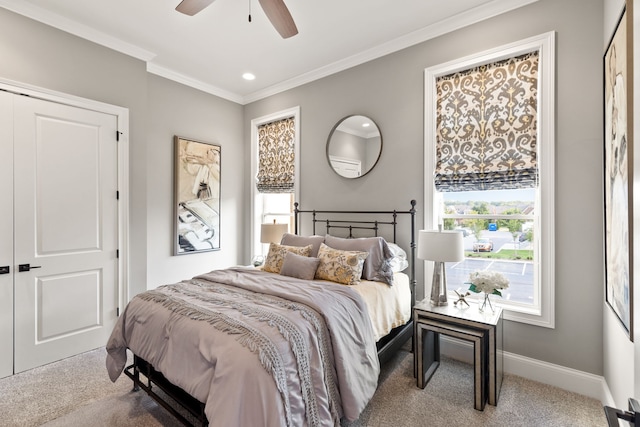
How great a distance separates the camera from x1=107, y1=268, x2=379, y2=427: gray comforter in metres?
1.39

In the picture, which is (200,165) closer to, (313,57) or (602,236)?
(313,57)

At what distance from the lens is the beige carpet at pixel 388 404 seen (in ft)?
6.63

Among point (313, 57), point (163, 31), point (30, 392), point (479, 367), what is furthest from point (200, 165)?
point (479, 367)

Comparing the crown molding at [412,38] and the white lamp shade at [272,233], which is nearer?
the crown molding at [412,38]

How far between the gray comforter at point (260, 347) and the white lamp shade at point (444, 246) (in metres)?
0.73

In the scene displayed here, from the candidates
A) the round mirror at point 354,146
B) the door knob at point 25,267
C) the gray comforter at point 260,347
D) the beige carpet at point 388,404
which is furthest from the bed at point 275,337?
the door knob at point 25,267

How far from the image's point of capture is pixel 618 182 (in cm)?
168

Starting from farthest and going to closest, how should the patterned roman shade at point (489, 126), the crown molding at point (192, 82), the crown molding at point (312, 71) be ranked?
the crown molding at point (192, 82) < the crown molding at point (312, 71) < the patterned roman shade at point (489, 126)

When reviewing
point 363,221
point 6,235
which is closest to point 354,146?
point 363,221

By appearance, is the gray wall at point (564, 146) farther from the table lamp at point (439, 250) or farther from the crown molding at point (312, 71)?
the table lamp at point (439, 250)

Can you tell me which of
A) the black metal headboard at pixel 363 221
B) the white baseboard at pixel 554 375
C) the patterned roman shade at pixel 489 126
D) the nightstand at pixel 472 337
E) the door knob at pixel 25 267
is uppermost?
the patterned roman shade at pixel 489 126

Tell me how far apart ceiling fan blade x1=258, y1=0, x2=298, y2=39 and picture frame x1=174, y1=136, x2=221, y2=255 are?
7.56 feet

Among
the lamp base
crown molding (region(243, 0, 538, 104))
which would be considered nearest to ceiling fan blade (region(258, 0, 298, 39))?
crown molding (region(243, 0, 538, 104))

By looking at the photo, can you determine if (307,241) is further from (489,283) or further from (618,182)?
(618,182)
